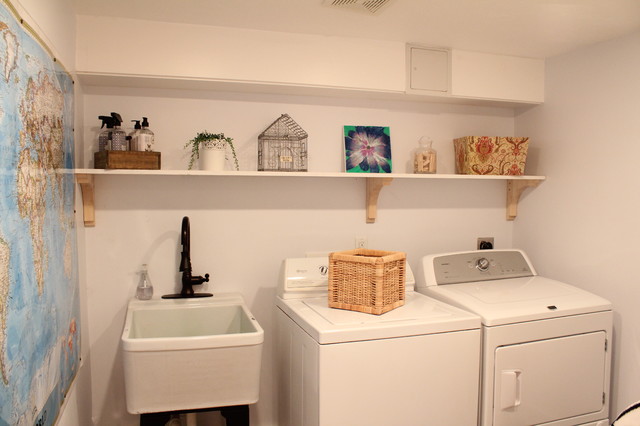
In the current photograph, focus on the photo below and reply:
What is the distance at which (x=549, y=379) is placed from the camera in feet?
7.00

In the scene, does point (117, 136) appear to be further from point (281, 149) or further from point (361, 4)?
point (361, 4)

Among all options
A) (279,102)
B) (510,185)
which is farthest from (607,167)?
(279,102)

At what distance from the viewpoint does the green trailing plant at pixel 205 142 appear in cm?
229

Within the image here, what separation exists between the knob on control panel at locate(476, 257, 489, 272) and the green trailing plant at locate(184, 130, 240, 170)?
1.36 meters

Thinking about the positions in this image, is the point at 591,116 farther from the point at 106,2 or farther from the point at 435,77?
the point at 106,2

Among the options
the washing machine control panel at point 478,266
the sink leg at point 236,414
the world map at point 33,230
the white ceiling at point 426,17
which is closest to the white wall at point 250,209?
the washing machine control panel at point 478,266

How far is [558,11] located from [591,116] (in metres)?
0.68

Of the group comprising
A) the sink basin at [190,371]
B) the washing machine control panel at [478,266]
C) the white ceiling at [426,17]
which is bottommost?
the sink basin at [190,371]

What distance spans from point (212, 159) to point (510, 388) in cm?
161

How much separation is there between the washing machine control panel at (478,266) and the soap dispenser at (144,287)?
1.36 meters

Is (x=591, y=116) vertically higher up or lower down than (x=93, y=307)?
higher up

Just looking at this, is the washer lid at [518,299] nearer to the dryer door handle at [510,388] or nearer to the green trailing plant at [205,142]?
the dryer door handle at [510,388]

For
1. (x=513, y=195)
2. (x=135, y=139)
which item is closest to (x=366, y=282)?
(x=135, y=139)

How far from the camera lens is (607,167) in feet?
7.93
